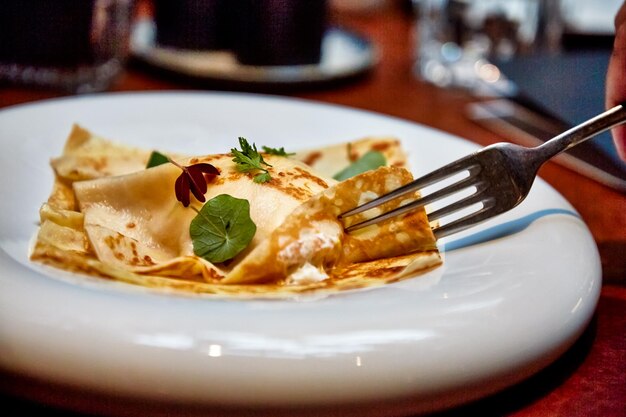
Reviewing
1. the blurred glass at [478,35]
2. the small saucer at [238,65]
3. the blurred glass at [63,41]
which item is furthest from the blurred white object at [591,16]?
the blurred glass at [63,41]

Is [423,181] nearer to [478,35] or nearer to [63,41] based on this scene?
[63,41]

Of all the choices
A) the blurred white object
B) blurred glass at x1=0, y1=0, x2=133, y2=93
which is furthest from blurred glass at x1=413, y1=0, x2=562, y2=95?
blurred glass at x1=0, y1=0, x2=133, y2=93

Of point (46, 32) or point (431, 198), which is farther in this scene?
point (46, 32)

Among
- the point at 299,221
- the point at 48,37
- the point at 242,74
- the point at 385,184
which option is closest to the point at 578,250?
the point at 385,184

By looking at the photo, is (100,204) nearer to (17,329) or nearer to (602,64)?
(17,329)

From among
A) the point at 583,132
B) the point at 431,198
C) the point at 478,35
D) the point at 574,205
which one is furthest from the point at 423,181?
the point at 478,35

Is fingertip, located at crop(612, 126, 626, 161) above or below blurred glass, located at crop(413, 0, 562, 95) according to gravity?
below

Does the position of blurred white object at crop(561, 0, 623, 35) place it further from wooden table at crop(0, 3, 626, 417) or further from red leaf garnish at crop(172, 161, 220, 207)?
red leaf garnish at crop(172, 161, 220, 207)
